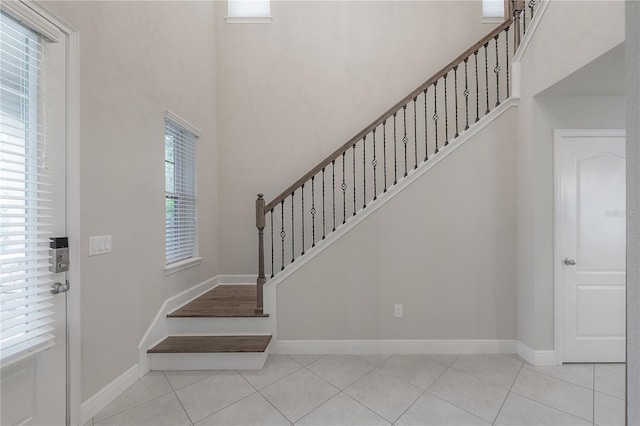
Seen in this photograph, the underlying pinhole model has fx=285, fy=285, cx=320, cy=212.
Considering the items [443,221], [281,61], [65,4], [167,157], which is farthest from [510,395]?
[281,61]

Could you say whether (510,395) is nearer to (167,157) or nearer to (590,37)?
(590,37)

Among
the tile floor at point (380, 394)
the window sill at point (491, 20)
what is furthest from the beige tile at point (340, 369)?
the window sill at point (491, 20)

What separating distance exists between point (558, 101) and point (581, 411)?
2.54 metres

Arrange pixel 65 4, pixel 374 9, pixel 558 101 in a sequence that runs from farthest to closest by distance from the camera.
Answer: pixel 374 9 < pixel 558 101 < pixel 65 4

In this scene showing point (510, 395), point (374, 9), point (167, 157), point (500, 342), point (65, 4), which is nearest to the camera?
point (65, 4)

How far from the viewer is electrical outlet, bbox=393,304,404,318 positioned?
287 cm

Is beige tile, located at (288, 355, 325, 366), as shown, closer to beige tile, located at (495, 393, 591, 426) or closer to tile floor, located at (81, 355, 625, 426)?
tile floor, located at (81, 355, 625, 426)

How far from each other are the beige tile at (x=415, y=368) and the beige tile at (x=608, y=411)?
3.30 feet

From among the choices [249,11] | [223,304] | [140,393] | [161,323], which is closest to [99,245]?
[161,323]

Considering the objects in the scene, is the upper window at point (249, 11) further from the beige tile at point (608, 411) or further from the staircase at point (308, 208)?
the beige tile at point (608, 411)

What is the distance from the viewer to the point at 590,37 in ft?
6.56

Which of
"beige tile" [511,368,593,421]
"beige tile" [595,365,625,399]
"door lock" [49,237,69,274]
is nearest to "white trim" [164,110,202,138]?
"door lock" [49,237,69,274]

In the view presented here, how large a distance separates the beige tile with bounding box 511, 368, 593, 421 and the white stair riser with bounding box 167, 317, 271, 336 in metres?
2.23

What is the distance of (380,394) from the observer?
2.21 meters
